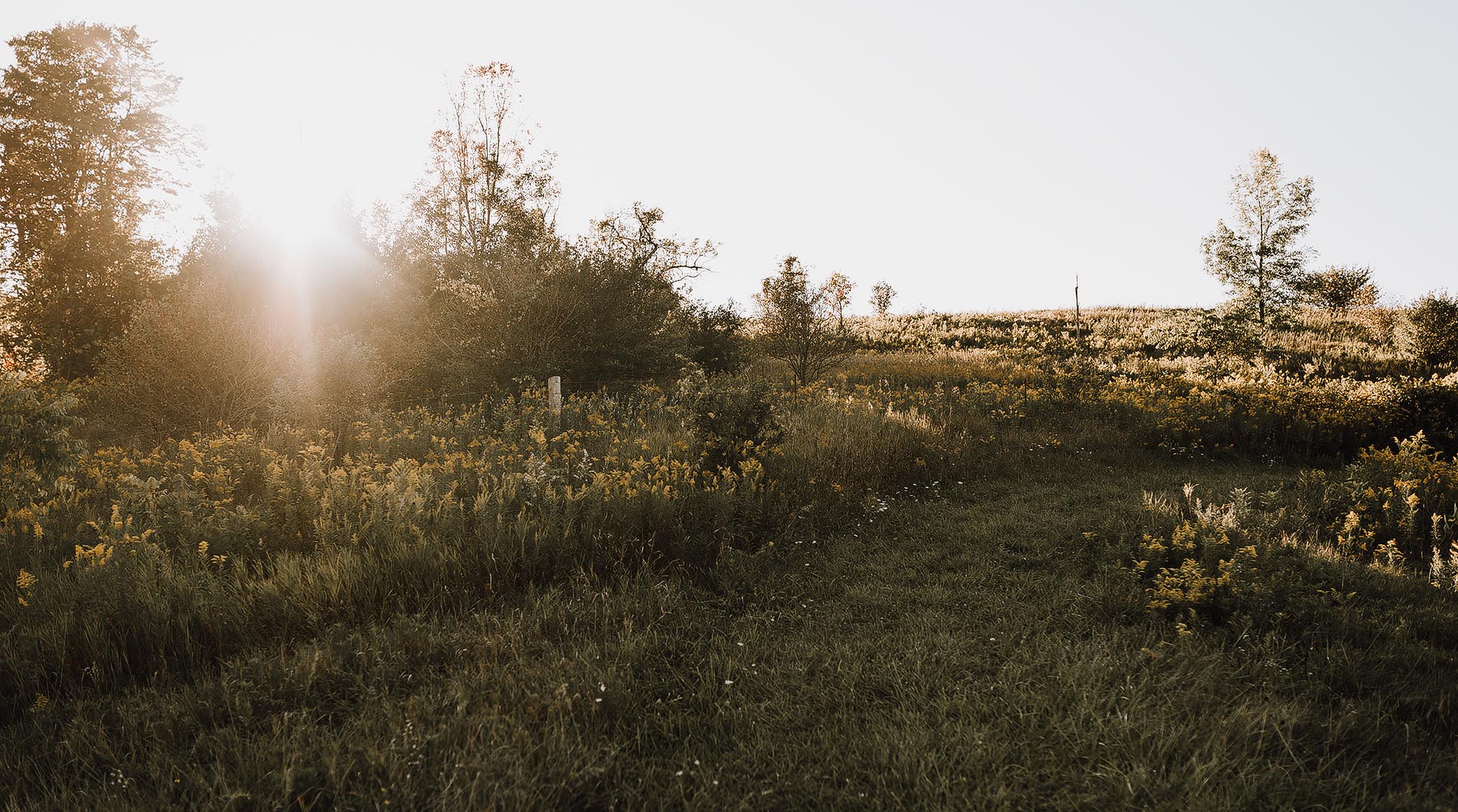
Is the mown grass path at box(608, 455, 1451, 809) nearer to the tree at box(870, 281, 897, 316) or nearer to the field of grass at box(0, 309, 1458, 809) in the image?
the field of grass at box(0, 309, 1458, 809)

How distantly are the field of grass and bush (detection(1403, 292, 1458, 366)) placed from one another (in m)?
13.7

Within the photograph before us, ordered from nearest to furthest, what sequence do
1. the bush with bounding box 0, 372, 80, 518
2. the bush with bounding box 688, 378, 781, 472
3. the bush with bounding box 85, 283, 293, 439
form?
the bush with bounding box 0, 372, 80, 518, the bush with bounding box 688, 378, 781, 472, the bush with bounding box 85, 283, 293, 439

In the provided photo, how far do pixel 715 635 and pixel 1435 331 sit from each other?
22.0 metres

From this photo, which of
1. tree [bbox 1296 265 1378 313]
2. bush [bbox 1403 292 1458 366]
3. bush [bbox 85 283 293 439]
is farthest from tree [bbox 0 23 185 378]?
tree [bbox 1296 265 1378 313]

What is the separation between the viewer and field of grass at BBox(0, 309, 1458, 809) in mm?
2377

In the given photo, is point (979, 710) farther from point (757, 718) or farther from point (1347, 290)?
point (1347, 290)

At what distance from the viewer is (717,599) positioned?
158 inches

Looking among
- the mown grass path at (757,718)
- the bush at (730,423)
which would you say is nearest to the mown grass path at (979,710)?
the mown grass path at (757,718)

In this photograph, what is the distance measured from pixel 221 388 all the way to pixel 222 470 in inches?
339

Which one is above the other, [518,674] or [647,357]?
[647,357]

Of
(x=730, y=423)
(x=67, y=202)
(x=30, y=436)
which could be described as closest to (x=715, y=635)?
(x=730, y=423)

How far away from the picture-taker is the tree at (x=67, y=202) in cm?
1712

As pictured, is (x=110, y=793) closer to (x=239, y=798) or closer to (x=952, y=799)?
(x=239, y=798)

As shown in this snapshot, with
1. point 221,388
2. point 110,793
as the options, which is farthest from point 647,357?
point 110,793
